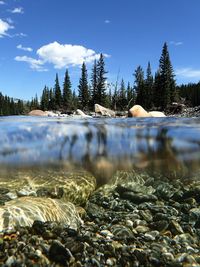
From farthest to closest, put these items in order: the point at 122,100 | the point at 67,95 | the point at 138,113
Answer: the point at 122,100 → the point at 67,95 → the point at 138,113

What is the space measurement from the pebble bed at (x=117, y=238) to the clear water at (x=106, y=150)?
418cm

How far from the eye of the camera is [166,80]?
64000mm

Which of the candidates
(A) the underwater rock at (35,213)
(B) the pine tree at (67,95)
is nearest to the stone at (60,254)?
(A) the underwater rock at (35,213)

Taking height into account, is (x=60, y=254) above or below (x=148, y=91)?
below

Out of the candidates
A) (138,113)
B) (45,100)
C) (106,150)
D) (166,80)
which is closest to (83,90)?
(166,80)

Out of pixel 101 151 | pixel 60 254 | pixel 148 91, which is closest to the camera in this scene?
pixel 60 254

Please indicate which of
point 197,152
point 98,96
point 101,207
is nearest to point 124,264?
point 101,207

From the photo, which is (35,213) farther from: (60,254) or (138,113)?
(138,113)

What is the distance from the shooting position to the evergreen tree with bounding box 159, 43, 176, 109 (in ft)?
205

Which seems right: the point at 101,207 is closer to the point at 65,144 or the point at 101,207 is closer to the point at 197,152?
the point at 65,144

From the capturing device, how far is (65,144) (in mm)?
11508

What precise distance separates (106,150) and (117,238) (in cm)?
696

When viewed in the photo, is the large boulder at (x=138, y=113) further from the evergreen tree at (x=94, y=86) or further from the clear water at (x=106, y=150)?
the evergreen tree at (x=94, y=86)

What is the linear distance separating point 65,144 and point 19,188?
4.61 meters
